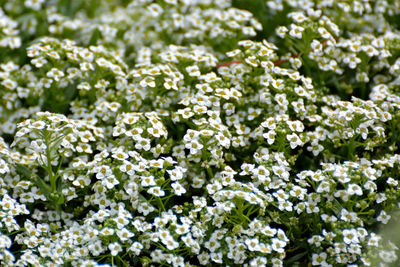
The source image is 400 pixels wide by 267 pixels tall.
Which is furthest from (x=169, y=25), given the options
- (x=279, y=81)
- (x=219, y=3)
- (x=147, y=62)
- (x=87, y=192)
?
(x=87, y=192)

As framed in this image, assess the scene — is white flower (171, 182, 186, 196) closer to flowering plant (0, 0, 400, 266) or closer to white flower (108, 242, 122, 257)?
flowering plant (0, 0, 400, 266)

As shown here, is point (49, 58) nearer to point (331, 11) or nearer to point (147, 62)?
point (147, 62)

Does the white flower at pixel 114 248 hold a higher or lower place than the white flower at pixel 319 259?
higher

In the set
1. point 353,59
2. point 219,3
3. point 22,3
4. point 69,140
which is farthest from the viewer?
point 22,3

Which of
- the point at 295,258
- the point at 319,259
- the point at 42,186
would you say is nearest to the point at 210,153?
the point at 295,258

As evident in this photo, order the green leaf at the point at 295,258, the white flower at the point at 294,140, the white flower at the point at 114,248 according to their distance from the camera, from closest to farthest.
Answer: the white flower at the point at 114,248
the green leaf at the point at 295,258
the white flower at the point at 294,140

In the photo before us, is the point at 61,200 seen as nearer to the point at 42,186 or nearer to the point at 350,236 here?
the point at 42,186

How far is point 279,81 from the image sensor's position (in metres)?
4.11

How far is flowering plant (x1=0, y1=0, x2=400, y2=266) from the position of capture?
3402mm

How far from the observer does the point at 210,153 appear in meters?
3.81

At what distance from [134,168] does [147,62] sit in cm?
143

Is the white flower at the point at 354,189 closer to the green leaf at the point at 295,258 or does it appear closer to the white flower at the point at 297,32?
the green leaf at the point at 295,258

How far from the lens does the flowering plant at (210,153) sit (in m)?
3.40

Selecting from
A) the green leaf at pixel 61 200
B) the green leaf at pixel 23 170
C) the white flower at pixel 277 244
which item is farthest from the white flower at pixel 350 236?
the green leaf at pixel 23 170
